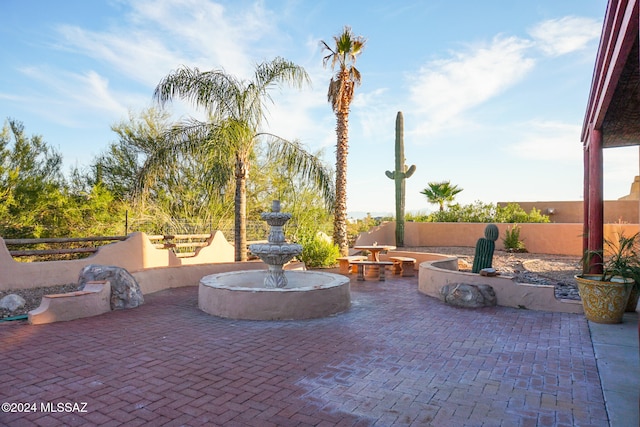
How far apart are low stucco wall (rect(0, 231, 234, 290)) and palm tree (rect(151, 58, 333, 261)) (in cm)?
180

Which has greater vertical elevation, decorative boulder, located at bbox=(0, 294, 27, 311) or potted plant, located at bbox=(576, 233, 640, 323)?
potted plant, located at bbox=(576, 233, 640, 323)

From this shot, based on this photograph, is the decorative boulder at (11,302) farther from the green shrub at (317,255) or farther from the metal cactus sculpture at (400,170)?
the metal cactus sculpture at (400,170)

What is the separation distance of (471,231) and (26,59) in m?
17.4

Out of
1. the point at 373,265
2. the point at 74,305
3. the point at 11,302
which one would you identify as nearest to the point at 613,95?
the point at 373,265

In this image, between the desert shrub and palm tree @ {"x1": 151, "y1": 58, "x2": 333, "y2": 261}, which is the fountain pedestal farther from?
the desert shrub

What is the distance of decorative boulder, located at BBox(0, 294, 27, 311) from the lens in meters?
7.17

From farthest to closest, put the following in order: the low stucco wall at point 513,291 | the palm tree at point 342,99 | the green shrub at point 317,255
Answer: the palm tree at point 342,99, the green shrub at point 317,255, the low stucco wall at point 513,291

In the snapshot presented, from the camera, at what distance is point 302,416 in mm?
3119

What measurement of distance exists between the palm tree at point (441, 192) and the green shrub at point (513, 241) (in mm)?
7477

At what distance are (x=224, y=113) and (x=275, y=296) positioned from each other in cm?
589

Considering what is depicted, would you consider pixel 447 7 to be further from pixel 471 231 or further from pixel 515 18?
pixel 471 231

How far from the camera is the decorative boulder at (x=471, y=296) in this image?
23.7 feet

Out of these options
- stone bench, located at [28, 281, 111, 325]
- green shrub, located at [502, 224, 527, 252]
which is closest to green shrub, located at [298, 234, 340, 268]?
stone bench, located at [28, 281, 111, 325]

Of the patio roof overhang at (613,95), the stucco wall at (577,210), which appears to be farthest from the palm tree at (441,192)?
the patio roof overhang at (613,95)
